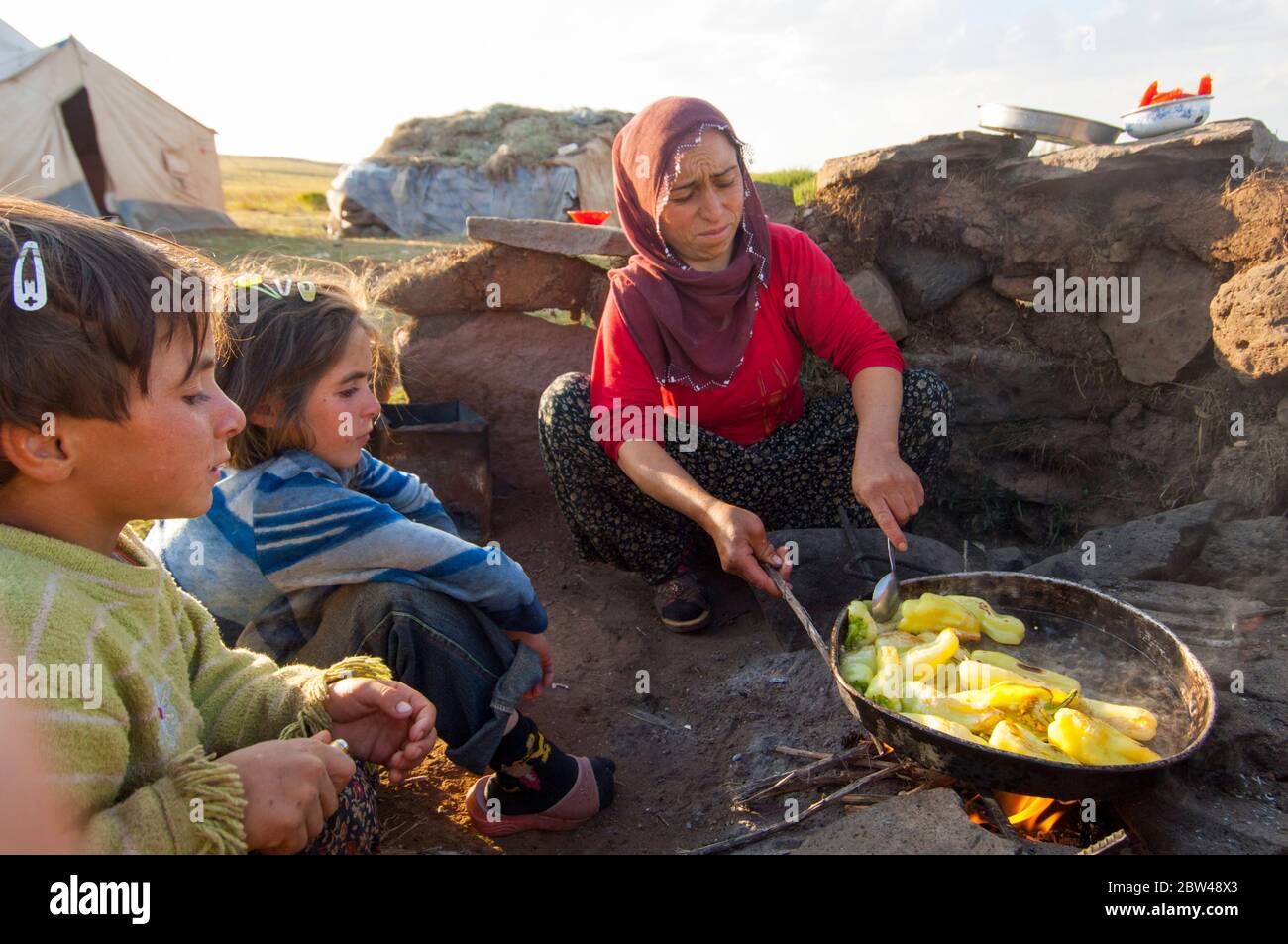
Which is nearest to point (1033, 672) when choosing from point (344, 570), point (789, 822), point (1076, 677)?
point (1076, 677)

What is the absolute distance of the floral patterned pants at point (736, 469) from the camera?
3254 millimetres

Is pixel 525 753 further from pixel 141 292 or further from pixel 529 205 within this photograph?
pixel 529 205

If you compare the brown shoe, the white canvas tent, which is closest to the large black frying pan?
the brown shoe

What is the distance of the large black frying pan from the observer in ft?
5.77

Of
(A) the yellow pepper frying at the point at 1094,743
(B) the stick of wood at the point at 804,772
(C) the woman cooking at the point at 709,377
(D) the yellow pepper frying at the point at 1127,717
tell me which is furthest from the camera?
(C) the woman cooking at the point at 709,377

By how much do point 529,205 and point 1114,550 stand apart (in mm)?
14356

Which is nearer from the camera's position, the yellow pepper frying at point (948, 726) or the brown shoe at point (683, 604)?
the yellow pepper frying at point (948, 726)

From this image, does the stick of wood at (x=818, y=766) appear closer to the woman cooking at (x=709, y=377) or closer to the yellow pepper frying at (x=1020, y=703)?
the yellow pepper frying at (x=1020, y=703)

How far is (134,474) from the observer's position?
1512mm

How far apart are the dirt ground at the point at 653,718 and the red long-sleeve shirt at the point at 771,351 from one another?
76cm

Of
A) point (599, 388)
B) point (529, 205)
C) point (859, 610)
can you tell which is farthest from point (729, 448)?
point (529, 205)

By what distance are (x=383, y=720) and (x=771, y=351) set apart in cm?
205

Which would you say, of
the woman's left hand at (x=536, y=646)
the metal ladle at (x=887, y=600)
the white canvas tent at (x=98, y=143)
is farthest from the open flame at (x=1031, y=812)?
the white canvas tent at (x=98, y=143)
